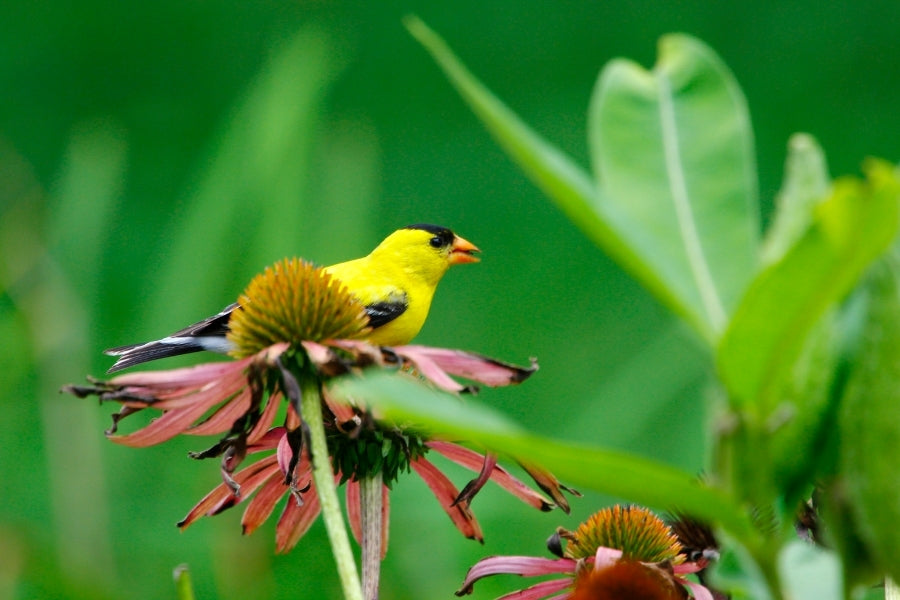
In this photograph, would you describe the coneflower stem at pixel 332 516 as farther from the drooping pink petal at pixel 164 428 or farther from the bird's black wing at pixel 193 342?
the bird's black wing at pixel 193 342

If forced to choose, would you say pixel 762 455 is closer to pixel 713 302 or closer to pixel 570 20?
pixel 713 302

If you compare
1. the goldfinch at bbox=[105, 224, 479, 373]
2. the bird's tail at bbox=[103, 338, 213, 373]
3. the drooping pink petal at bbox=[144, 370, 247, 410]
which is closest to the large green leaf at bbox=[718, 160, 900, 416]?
the drooping pink petal at bbox=[144, 370, 247, 410]

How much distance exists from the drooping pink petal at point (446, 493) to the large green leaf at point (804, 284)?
0.81ft

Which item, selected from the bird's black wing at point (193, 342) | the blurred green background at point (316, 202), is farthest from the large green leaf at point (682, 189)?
the blurred green background at point (316, 202)

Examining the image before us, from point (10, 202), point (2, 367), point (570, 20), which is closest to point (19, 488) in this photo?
point (10, 202)

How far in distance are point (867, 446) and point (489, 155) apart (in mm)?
2828

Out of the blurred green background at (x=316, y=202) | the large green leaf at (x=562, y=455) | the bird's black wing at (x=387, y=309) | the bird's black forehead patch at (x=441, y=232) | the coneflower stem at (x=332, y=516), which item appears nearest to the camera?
the large green leaf at (x=562, y=455)

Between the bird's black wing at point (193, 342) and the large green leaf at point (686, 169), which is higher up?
the large green leaf at point (686, 169)

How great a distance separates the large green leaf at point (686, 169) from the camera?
208 millimetres

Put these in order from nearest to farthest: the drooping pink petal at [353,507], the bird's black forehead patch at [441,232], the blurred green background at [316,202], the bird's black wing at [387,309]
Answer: the drooping pink petal at [353,507] < the bird's black wing at [387,309] < the bird's black forehead patch at [441,232] < the blurred green background at [316,202]

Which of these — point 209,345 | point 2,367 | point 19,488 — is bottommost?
point 19,488

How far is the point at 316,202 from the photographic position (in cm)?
202

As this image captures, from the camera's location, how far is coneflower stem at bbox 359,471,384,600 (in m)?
Result: 0.32

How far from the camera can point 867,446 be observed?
180mm
